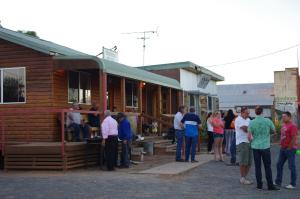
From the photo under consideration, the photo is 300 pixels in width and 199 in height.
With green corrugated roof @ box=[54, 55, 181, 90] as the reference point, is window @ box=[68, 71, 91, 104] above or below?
below

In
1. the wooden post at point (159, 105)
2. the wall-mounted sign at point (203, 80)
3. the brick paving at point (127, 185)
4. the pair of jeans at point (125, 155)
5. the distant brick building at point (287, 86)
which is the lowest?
the brick paving at point (127, 185)

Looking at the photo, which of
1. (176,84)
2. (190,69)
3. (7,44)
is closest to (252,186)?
(7,44)

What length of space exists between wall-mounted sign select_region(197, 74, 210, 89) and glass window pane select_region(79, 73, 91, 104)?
42.3 ft

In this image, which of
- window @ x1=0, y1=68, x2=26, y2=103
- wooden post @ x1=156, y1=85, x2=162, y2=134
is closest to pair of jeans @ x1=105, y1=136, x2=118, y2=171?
window @ x1=0, y1=68, x2=26, y2=103

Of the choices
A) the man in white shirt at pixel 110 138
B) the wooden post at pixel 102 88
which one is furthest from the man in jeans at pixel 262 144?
the wooden post at pixel 102 88

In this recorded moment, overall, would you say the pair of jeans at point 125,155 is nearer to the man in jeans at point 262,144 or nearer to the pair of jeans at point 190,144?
the pair of jeans at point 190,144

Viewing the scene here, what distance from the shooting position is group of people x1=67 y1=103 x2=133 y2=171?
1371cm

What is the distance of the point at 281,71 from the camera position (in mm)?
53562

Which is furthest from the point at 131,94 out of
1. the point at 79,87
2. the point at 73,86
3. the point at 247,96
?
the point at 247,96

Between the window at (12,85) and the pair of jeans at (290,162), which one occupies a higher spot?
the window at (12,85)

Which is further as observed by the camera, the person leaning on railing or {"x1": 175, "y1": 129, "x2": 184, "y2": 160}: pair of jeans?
{"x1": 175, "y1": 129, "x2": 184, "y2": 160}: pair of jeans

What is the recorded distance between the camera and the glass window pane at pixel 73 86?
16.9 m

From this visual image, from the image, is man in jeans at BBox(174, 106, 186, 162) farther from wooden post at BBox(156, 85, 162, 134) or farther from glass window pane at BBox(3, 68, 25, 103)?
wooden post at BBox(156, 85, 162, 134)

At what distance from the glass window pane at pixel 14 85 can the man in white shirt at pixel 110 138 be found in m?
3.69
